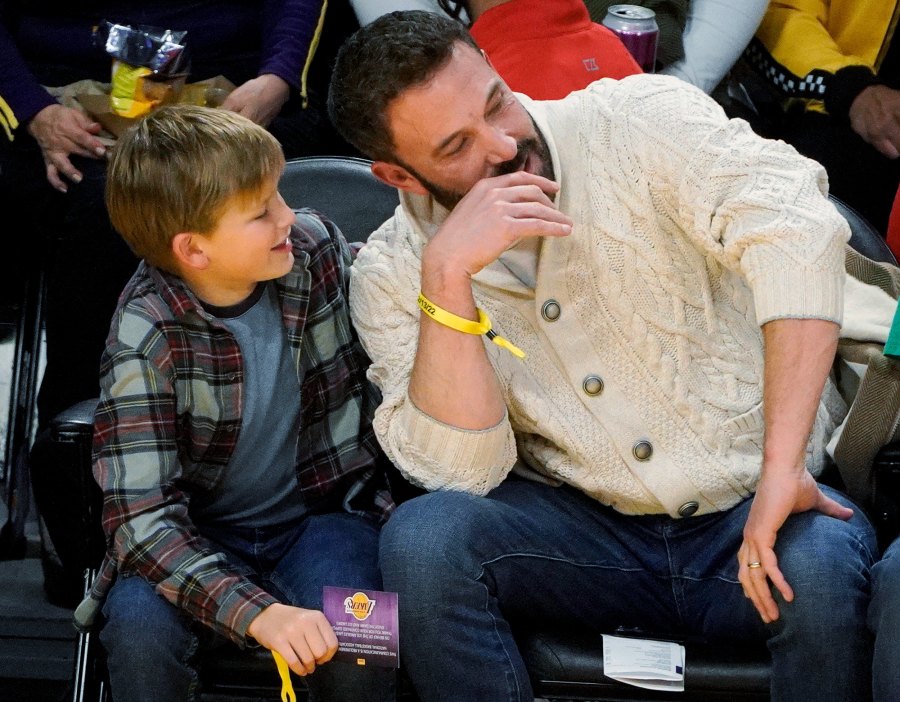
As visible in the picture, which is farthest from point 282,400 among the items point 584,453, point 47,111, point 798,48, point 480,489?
point 798,48

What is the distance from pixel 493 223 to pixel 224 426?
0.58 m

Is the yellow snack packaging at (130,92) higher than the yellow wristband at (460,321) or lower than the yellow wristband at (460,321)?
lower

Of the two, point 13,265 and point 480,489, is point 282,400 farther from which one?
point 13,265

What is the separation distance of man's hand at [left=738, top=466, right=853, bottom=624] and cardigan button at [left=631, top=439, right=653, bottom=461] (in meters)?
0.23

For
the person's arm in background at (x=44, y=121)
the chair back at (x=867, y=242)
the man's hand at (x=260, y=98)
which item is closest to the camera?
the chair back at (x=867, y=242)

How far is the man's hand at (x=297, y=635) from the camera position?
78.0 inches

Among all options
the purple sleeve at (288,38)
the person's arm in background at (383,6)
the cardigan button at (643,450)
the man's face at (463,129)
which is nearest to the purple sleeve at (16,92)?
the purple sleeve at (288,38)

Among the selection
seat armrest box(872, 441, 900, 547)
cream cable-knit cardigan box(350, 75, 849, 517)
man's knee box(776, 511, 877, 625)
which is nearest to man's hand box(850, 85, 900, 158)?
cream cable-knit cardigan box(350, 75, 849, 517)

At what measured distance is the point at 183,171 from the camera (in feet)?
7.00

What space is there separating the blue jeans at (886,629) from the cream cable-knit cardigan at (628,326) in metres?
0.32

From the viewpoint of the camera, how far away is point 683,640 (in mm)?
2107

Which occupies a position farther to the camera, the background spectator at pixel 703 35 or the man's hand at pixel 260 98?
the background spectator at pixel 703 35

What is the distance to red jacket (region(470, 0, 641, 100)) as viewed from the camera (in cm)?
280

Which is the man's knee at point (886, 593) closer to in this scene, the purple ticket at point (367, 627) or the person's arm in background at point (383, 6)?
the purple ticket at point (367, 627)
